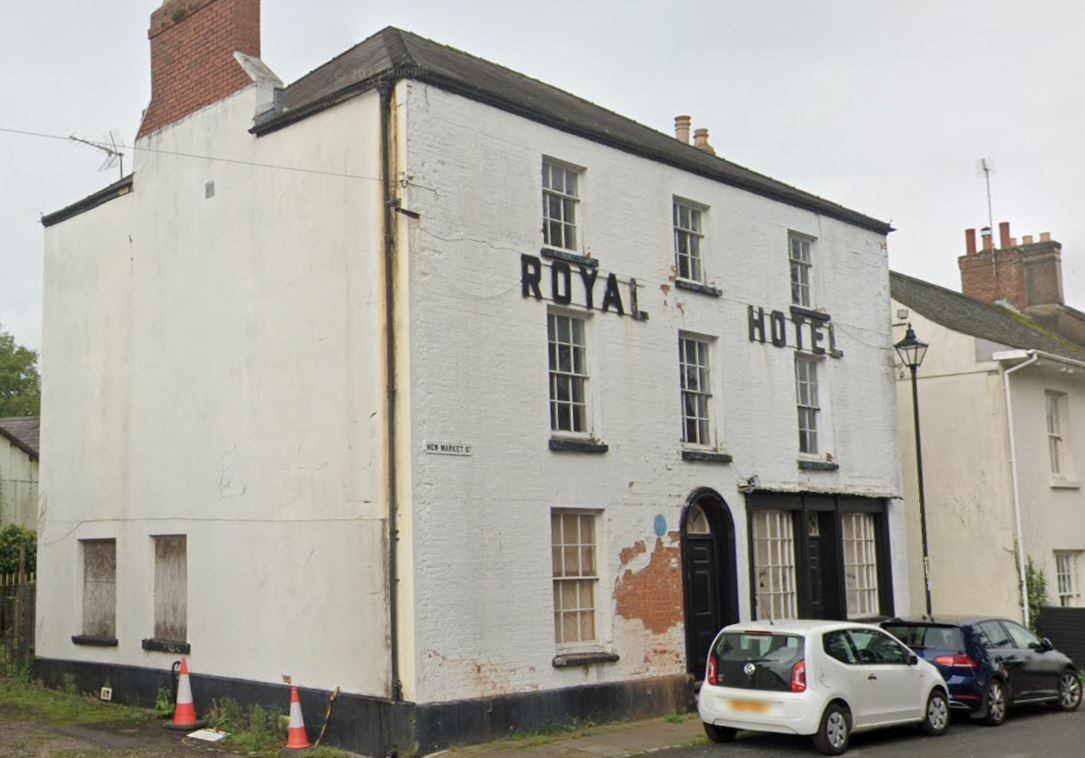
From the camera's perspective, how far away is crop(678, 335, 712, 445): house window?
59.6ft

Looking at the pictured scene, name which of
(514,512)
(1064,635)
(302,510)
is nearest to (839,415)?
(1064,635)

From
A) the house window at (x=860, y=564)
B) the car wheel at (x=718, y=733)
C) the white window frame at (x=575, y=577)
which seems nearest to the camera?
the car wheel at (x=718, y=733)

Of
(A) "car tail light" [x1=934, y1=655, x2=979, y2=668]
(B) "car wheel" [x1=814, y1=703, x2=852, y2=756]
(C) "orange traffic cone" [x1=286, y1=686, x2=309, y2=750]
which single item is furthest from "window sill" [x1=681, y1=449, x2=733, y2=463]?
(C) "orange traffic cone" [x1=286, y1=686, x2=309, y2=750]

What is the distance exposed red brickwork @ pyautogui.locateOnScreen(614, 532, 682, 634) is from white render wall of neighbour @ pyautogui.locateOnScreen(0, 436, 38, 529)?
2223 cm

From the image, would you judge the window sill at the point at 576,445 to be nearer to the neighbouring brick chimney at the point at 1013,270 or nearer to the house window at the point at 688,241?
the house window at the point at 688,241

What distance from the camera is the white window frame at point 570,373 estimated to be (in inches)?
638

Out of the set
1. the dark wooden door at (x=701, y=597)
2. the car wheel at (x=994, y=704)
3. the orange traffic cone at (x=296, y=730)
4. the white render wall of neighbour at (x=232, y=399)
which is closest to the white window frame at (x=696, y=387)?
the dark wooden door at (x=701, y=597)

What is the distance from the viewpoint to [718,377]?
61.2ft

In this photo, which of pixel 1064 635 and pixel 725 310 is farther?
pixel 1064 635

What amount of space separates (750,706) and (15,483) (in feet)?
84.3

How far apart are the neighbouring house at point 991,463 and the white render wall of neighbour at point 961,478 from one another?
0.07 ft

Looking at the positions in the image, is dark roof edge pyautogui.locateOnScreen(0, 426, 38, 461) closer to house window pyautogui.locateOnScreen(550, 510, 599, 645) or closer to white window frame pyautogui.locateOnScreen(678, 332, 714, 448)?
white window frame pyautogui.locateOnScreen(678, 332, 714, 448)

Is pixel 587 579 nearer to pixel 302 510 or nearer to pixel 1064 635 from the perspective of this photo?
pixel 302 510

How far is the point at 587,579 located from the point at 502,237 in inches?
184
